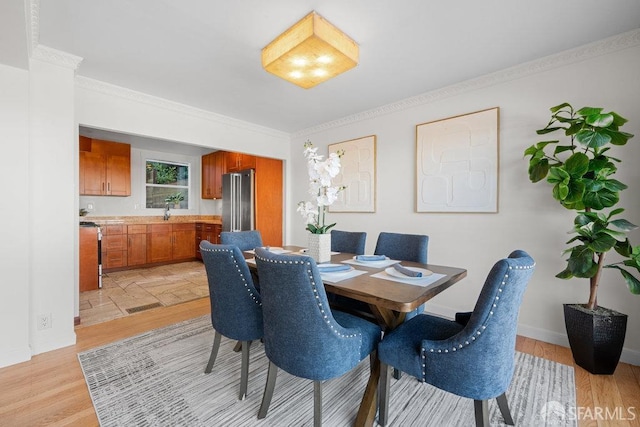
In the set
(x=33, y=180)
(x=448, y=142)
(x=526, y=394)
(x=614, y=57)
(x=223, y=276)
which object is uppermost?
(x=614, y=57)

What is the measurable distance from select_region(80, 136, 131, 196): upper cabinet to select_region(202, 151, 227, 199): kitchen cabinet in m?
1.44

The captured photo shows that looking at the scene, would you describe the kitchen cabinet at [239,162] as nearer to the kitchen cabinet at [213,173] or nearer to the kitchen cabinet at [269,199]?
the kitchen cabinet at [269,199]

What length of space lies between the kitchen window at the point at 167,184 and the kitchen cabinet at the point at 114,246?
40.0 inches

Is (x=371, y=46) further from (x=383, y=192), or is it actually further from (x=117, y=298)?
(x=117, y=298)

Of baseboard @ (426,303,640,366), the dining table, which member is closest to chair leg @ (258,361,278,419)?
the dining table

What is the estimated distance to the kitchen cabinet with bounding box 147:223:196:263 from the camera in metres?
5.54

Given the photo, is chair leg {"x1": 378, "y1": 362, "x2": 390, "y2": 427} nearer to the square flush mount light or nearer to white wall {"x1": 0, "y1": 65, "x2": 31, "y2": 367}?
the square flush mount light

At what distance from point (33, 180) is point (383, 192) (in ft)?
11.5

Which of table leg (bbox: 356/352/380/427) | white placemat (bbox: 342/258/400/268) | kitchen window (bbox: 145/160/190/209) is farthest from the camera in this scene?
kitchen window (bbox: 145/160/190/209)


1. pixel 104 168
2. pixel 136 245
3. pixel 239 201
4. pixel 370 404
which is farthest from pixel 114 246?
pixel 370 404

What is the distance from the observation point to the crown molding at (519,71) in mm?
2195

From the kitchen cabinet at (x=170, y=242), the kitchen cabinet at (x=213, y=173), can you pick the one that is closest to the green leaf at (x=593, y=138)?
the kitchen cabinet at (x=213, y=173)

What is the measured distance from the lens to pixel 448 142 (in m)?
3.08

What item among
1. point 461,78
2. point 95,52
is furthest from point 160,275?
point 461,78
